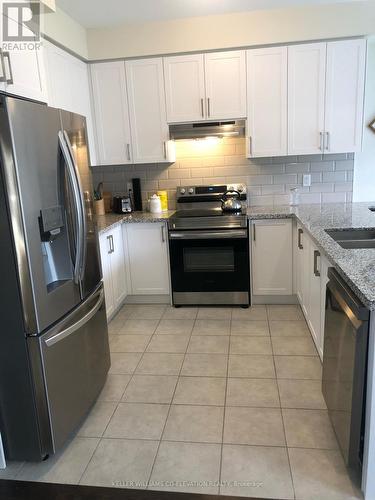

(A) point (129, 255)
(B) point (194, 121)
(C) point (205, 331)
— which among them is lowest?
(C) point (205, 331)

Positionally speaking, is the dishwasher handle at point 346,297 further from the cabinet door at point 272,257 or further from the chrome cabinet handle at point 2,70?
the chrome cabinet handle at point 2,70

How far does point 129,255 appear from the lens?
3.64 metres

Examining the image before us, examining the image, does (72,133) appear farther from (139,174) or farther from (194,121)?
(139,174)

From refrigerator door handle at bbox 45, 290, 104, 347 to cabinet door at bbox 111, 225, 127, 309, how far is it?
3.52 ft

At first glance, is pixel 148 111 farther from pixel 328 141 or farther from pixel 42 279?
pixel 42 279

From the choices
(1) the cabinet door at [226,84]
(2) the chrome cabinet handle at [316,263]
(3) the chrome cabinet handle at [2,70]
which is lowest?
(2) the chrome cabinet handle at [316,263]

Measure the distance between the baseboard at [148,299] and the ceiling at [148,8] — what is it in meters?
2.48

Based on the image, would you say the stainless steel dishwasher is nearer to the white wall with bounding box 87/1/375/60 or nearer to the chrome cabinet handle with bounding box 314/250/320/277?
the chrome cabinet handle with bounding box 314/250/320/277

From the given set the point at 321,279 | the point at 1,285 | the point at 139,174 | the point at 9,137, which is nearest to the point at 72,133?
the point at 9,137

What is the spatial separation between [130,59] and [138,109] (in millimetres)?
441

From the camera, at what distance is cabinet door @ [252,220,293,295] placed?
→ 3398 millimetres

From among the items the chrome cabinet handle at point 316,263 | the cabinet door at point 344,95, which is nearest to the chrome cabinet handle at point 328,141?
the cabinet door at point 344,95

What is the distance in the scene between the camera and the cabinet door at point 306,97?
330cm

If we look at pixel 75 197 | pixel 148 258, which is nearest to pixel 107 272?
pixel 148 258
